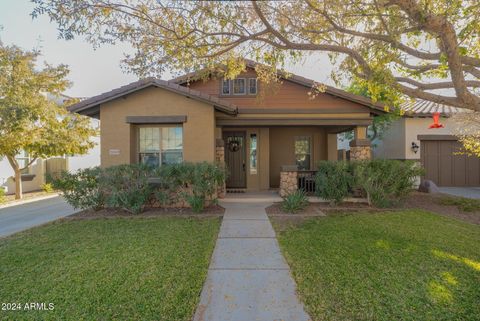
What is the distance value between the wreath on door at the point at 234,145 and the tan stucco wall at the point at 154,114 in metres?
3.55

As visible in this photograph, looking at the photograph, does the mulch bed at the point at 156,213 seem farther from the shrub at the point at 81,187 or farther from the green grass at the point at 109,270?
the green grass at the point at 109,270

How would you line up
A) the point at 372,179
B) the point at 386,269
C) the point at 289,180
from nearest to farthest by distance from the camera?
1. the point at 386,269
2. the point at 372,179
3. the point at 289,180

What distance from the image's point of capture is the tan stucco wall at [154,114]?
8922 mm

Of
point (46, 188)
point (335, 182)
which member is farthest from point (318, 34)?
point (46, 188)

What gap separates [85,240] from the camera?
222 inches

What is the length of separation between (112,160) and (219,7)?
6251 millimetres

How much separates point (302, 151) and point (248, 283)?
1026 cm

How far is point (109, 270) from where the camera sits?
4098 millimetres

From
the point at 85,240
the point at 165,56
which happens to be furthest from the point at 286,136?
the point at 85,240

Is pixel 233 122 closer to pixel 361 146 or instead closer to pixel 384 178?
pixel 361 146

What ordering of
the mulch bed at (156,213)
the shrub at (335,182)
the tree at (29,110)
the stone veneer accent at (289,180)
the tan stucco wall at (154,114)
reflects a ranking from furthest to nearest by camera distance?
the tree at (29,110)
the stone veneer accent at (289,180)
the tan stucco wall at (154,114)
the shrub at (335,182)
the mulch bed at (156,213)

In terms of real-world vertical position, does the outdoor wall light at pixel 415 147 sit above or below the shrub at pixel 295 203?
above

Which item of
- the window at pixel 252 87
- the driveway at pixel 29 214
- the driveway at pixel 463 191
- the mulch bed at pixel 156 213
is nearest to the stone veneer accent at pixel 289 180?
the mulch bed at pixel 156 213

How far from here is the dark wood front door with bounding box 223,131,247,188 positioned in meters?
12.4
